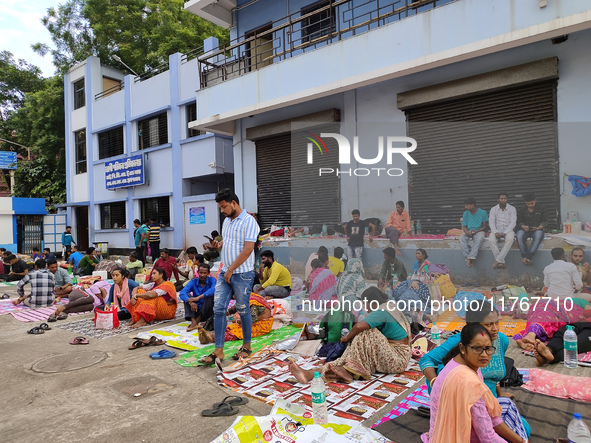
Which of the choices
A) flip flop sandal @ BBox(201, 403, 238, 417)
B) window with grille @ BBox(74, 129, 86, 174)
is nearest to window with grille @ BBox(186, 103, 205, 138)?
window with grille @ BBox(74, 129, 86, 174)

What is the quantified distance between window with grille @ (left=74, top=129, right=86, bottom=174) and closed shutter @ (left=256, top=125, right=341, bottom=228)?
11.7 m

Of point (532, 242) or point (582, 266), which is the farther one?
point (532, 242)

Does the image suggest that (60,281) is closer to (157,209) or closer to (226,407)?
(157,209)

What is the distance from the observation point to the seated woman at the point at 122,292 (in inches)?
262

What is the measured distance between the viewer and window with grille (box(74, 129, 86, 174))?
18.8 metres

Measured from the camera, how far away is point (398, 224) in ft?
27.1

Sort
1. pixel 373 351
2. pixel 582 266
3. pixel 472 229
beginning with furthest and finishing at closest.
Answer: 1. pixel 472 229
2. pixel 582 266
3. pixel 373 351

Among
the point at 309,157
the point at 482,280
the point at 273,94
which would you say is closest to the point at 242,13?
the point at 273,94

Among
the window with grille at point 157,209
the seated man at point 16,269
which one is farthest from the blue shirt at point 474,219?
the seated man at point 16,269

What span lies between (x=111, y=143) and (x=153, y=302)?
12.9 meters

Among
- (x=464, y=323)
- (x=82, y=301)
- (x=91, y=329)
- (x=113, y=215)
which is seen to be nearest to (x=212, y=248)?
(x=82, y=301)

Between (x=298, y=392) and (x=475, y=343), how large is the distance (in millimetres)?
1859

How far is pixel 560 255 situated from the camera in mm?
6023

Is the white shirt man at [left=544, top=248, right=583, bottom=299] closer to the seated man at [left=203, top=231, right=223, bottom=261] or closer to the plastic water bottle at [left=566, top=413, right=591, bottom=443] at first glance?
the plastic water bottle at [left=566, top=413, right=591, bottom=443]
